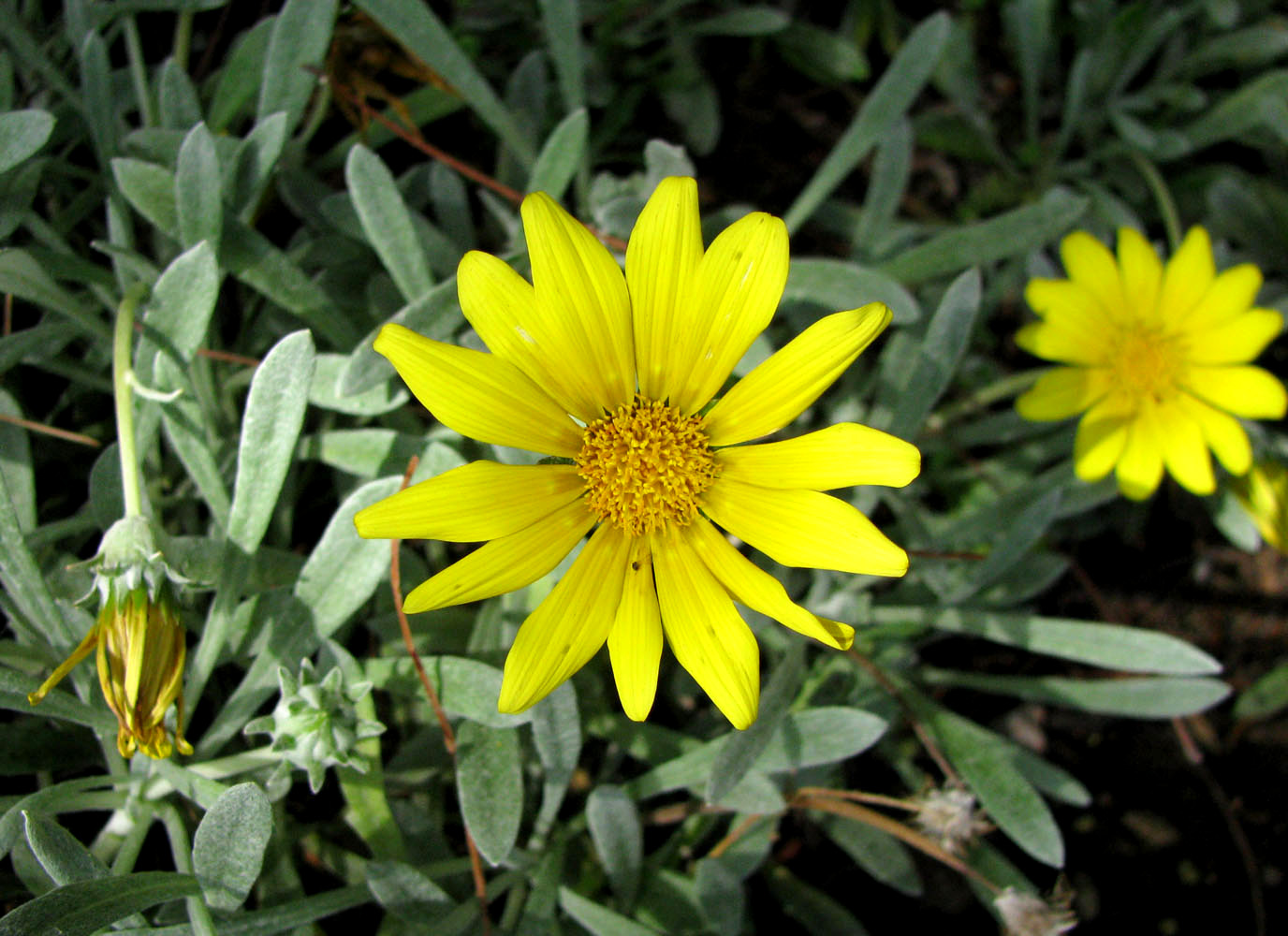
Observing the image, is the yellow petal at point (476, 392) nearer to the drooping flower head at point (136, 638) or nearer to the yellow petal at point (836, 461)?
the yellow petal at point (836, 461)

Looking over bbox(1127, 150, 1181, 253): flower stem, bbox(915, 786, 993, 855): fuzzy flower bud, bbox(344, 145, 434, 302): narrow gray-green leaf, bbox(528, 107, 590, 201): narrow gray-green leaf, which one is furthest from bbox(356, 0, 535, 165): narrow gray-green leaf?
bbox(1127, 150, 1181, 253): flower stem

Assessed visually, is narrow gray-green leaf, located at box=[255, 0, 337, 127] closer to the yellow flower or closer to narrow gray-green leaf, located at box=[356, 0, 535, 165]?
narrow gray-green leaf, located at box=[356, 0, 535, 165]

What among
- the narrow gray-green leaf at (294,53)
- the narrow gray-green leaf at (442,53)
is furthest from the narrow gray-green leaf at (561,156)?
the narrow gray-green leaf at (294,53)

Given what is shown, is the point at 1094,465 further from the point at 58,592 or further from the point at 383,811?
the point at 58,592

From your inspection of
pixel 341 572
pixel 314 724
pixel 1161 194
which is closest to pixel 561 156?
pixel 341 572

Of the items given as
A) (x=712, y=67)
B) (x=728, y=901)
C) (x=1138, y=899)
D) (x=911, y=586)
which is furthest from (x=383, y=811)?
(x=712, y=67)

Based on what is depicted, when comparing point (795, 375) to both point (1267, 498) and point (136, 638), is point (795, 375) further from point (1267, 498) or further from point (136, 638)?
point (1267, 498)
